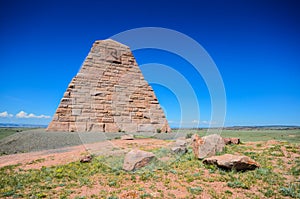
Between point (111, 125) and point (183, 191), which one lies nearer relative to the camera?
point (183, 191)

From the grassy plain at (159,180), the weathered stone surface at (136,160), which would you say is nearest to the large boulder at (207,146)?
the grassy plain at (159,180)

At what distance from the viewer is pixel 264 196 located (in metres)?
4.71

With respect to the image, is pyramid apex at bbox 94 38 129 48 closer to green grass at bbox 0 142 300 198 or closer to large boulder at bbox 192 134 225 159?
green grass at bbox 0 142 300 198

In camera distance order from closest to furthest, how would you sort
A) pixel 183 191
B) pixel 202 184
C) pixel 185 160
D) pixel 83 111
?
pixel 183 191, pixel 202 184, pixel 185 160, pixel 83 111

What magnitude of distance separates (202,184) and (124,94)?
53.0 feet

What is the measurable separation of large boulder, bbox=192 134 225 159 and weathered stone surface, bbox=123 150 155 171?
7.35 ft

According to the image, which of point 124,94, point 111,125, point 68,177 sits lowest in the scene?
point 68,177

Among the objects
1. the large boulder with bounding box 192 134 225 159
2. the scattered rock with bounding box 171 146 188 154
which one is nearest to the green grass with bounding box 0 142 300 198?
the large boulder with bounding box 192 134 225 159

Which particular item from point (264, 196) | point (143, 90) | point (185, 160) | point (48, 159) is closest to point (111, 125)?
point (143, 90)

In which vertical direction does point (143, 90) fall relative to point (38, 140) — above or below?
above

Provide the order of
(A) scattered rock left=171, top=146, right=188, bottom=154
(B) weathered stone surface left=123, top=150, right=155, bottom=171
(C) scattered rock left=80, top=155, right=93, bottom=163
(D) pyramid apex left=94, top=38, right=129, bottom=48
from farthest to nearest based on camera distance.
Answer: (D) pyramid apex left=94, top=38, right=129, bottom=48 → (A) scattered rock left=171, top=146, right=188, bottom=154 → (C) scattered rock left=80, top=155, right=93, bottom=163 → (B) weathered stone surface left=123, top=150, right=155, bottom=171

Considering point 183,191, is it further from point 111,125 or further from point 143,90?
point 143,90

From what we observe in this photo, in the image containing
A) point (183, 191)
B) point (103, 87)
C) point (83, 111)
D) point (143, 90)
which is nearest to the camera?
point (183, 191)

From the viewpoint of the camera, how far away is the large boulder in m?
8.20
